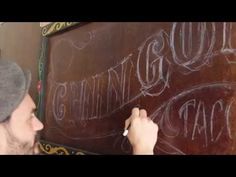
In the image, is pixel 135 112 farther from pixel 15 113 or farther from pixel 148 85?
pixel 15 113

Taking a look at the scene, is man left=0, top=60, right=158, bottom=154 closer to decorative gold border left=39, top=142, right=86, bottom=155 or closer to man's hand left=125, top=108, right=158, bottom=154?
man's hand left=125, top=108, right=158, bottom=154

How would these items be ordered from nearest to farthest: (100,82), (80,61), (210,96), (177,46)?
(210,96) → (177,46) → (100,82) → (80,61)

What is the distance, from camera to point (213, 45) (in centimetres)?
94

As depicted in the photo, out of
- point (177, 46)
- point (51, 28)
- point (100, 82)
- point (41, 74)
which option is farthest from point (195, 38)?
point (41, 74)

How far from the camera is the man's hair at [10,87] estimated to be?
0.97 metres

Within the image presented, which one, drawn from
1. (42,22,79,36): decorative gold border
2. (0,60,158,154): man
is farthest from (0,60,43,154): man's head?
(42,22,79,36): decorative gold border

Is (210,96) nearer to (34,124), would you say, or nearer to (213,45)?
(213,45)

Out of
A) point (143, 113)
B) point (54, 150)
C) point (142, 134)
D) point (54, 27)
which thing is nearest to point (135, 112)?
point (143, 113)

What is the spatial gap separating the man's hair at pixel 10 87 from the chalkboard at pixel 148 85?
396 millimetres

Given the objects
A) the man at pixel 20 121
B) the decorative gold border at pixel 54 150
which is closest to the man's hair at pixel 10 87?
the man at pixel 20 121

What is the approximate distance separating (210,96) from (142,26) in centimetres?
39

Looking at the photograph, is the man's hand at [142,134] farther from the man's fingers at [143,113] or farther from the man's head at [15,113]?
the man's head at [15,113]

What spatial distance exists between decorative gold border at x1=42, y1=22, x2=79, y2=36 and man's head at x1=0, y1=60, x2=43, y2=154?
56 centimetres

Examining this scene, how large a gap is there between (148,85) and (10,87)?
456 millimetres
